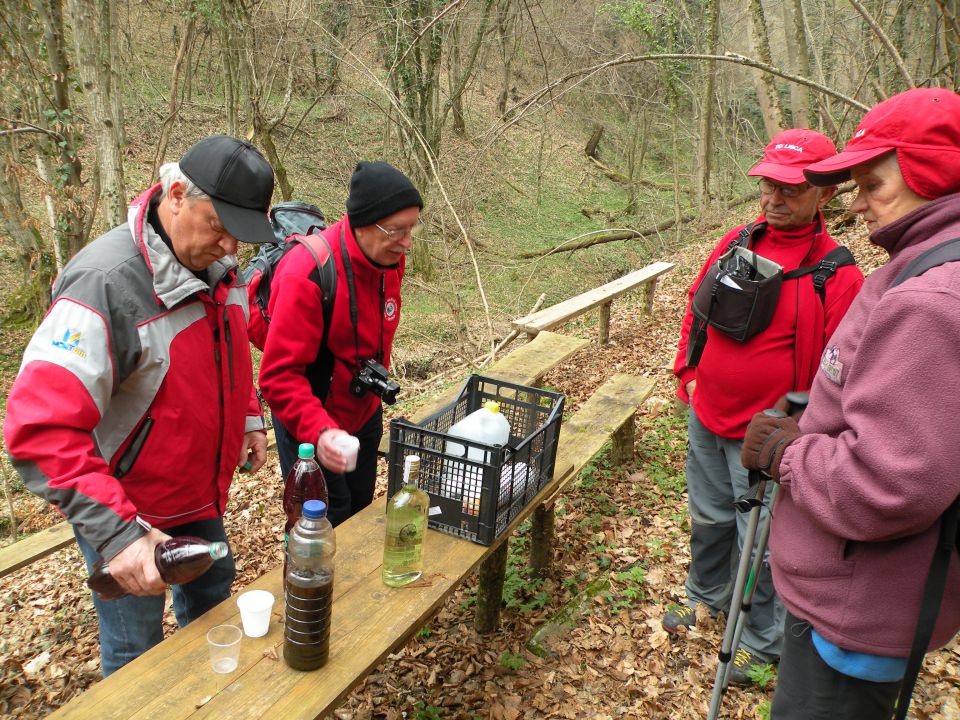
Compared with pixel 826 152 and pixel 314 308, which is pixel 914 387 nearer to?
pixel 826 152

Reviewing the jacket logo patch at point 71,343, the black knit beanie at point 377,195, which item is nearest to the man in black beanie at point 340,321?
the black knit beanie at point 377,195

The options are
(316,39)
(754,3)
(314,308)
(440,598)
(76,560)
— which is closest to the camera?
(440,598)

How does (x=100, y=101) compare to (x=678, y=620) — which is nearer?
(x=678, y=620)

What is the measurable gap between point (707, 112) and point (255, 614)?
1405cm

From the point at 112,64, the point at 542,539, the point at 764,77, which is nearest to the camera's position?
the point at 542,539

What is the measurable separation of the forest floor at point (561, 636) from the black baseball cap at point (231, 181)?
2381 millimetres

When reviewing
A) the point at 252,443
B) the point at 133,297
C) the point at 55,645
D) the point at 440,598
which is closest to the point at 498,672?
the point at 440,598

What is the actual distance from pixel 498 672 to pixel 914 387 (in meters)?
2.57

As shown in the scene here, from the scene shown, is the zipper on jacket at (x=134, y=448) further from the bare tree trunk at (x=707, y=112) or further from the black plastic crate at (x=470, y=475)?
the bare tree trunk at (x=707, y=112)

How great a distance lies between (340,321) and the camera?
298 centimetres

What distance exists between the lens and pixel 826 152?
2.88 meters

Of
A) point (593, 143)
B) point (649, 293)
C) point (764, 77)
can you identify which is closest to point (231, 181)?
point (649, 293)

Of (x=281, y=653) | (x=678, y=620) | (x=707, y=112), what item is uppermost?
(x=707, y=112)

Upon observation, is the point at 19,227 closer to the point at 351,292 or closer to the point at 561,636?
the point at 351,292
